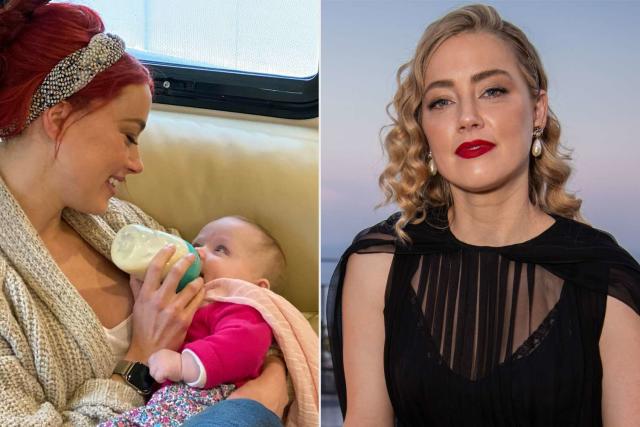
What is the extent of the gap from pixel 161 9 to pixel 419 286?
3.70 ft

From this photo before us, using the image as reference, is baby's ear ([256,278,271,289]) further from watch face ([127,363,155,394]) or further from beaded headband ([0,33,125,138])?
beaded headband ([0,33,125,138])

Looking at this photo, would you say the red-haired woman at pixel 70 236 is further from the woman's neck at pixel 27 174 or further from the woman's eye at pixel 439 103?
the woman's eye at pixel 439 103

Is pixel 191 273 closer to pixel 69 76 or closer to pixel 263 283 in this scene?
pixel 263 283

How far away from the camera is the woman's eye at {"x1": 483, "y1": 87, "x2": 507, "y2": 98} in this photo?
0.97 m

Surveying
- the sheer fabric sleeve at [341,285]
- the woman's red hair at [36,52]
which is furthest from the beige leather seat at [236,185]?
the sheer fabric sleeve at [341,285]

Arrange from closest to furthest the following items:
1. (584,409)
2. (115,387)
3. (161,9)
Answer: (584,409)
(115,387)
(161,9)

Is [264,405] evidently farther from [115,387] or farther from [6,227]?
[6,227]

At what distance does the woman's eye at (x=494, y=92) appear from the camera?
97cm

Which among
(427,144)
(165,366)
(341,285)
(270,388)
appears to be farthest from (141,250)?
(427,144)

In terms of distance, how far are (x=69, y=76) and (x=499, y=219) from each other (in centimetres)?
72

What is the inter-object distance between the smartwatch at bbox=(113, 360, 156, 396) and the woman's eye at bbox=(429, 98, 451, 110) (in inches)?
25.6

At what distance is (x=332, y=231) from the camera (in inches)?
41.2

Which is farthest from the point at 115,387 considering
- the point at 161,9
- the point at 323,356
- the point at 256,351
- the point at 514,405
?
the point at 161,9

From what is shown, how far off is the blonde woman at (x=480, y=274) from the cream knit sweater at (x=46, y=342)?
0.44 metres
